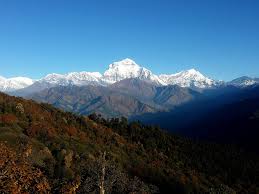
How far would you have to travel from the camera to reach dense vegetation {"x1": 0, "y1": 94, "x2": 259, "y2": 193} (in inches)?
1510

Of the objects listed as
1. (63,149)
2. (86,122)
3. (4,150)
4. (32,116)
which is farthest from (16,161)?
(86,122)

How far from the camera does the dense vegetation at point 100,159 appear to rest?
38350mm

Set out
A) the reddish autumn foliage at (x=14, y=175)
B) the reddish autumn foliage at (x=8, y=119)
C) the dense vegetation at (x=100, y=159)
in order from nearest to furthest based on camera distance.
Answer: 1. the reddish autumn foliage at (x=14, y=175)
2. the dense vegetation at (x=100, y=159)
3. the reddish autumn foliage at (x=8, y=119)

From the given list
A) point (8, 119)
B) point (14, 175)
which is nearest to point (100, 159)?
point (14, 175)

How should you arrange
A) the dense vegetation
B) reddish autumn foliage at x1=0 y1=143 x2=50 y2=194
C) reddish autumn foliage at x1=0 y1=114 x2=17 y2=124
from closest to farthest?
1. reddish autumn foliage at x1=0 y1=143 x2=50 y2=194
2. the dense vegetation
3. reddish autumn foliage at x1=0 y1=114 x2=17 y2=124

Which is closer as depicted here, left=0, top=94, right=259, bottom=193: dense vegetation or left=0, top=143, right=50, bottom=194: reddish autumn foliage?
left=0, top=143, right=50, bottom=194: reddish autumn foliage

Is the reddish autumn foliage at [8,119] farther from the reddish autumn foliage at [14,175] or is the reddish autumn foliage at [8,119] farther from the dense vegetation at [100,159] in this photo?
the reddish autumn foliage at [14,175]

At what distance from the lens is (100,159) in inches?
1427

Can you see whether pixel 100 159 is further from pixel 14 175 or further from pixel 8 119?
pixel 8 119

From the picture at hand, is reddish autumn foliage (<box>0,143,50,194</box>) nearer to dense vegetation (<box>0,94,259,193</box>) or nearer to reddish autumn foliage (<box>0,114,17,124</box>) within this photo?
dense vegetation (<box>0,94,259,193</box>)

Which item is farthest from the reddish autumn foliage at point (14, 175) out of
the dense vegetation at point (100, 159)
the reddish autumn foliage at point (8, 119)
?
the reddish autumn foliage at point (8, 119)

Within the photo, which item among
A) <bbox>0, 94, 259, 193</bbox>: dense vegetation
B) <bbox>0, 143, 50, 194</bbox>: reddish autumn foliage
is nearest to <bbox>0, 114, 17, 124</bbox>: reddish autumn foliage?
<bbox>0, 94, 259, 193</bbox>: dense vegetation

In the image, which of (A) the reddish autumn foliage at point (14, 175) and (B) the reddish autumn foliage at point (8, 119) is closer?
(A) the reddish autumn foliage at point (14, 175)

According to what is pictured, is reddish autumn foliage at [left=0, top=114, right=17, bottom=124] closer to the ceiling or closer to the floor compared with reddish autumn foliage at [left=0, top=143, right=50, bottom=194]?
closer to the ceiling
